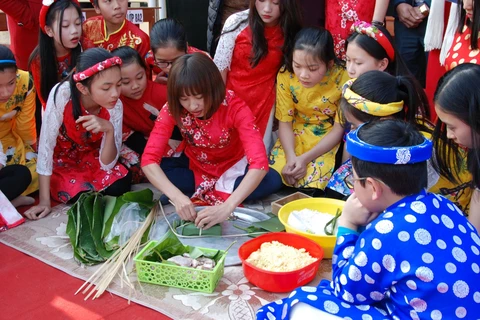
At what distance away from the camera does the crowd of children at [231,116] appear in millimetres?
1827

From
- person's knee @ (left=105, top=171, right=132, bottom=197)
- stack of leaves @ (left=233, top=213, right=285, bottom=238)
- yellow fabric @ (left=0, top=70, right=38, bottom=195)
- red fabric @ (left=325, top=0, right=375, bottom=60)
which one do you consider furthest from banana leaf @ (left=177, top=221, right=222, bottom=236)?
red fabric @ (left=325, top=0, right=375, bottom=60)

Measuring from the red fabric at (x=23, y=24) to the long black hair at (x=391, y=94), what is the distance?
86.7 inches

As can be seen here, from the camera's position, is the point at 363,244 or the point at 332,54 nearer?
the point at 363,244

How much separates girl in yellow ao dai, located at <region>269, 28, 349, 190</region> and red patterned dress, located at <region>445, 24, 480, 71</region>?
0.55 m

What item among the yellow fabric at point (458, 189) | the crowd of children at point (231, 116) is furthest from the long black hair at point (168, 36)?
the yellow fabric at point (458, 189)

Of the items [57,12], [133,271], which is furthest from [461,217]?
[57,12]

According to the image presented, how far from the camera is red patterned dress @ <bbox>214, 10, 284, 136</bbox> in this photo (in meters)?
2.98

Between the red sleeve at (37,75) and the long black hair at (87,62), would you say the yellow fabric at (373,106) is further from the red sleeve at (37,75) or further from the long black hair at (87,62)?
the red sleeve at (37,75)

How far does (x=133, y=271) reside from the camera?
2.05m

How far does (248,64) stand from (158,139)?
85 centimetres

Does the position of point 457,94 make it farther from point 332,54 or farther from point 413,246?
point 332,54

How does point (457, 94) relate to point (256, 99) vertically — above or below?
above

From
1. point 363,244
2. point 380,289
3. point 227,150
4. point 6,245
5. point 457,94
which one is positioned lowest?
point 6,245

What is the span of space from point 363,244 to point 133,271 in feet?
3.49
